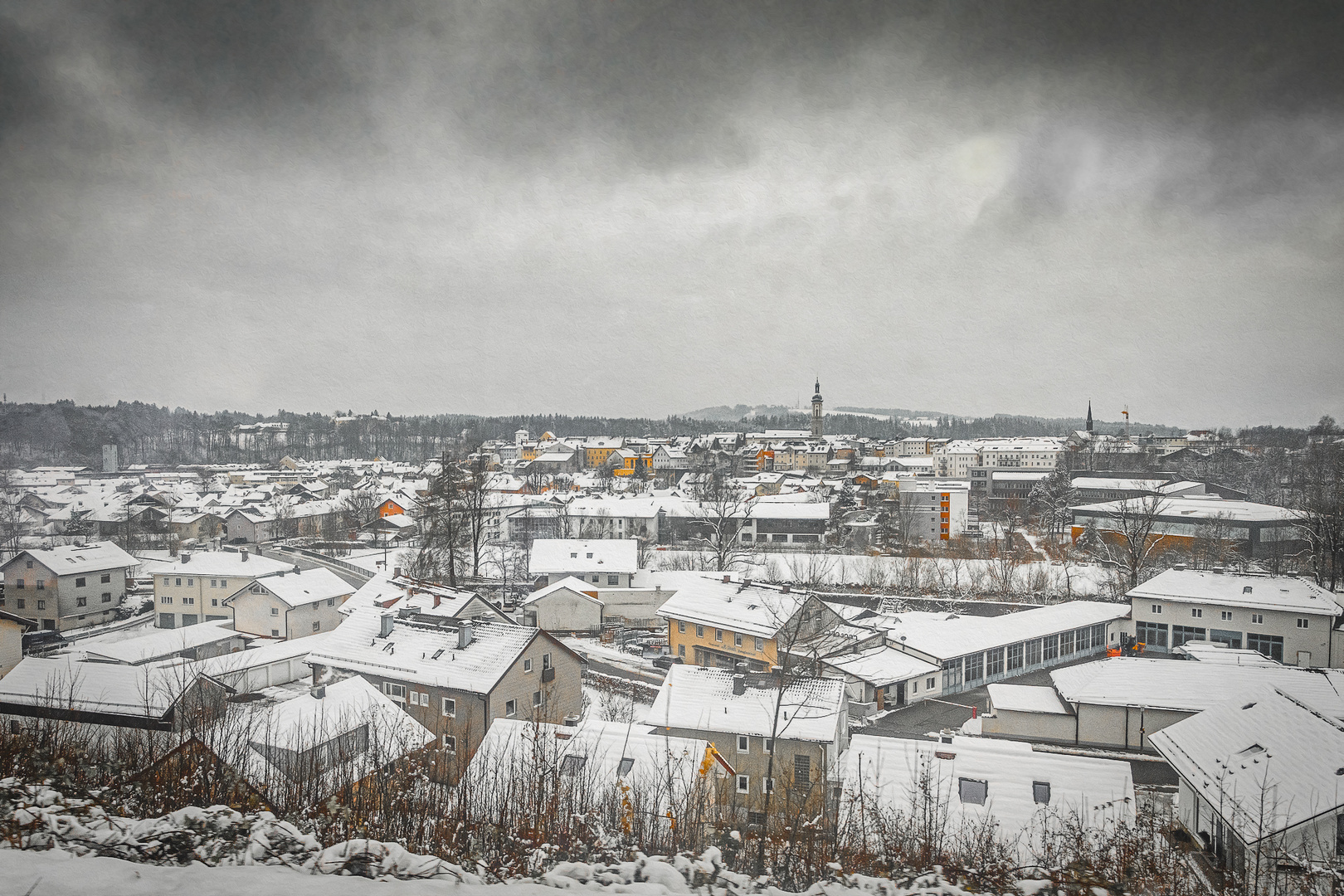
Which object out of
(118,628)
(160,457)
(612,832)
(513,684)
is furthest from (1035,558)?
(160,457)

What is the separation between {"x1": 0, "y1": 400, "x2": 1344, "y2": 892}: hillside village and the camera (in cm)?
500

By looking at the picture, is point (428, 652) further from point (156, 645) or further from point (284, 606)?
point (284, 606)

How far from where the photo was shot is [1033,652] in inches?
596

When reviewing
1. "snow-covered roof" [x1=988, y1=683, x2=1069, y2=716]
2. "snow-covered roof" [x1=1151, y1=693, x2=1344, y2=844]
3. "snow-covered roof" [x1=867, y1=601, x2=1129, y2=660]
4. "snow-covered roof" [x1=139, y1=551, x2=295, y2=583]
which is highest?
"snow-covered roof" [x1=1151, y1=693, x2=1344, y2=844]

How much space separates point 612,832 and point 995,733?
10033 mm

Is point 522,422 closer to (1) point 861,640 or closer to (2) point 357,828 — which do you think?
(1) point 861,640

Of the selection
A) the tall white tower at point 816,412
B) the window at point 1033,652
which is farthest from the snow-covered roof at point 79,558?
the tall white tower at point 816,412

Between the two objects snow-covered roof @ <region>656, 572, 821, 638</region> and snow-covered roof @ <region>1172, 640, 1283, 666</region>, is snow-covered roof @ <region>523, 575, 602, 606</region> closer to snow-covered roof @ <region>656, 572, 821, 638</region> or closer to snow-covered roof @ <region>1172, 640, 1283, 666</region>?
snow-covered roof @ <region>656, 572, 821, 638</region>

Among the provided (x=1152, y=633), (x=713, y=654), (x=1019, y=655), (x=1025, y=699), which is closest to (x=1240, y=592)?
(x=1152, y=633)

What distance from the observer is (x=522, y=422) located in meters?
86.4

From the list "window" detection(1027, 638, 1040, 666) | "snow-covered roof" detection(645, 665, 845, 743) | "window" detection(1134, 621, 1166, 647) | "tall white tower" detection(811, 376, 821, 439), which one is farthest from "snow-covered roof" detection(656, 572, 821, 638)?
"tall white tower" detection(811, 376, 821, 439)

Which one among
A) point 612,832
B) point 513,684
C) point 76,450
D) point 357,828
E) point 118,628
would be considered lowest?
point 118,628

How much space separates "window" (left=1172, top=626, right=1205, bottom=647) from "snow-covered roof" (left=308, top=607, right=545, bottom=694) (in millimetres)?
14695

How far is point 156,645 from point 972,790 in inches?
567
